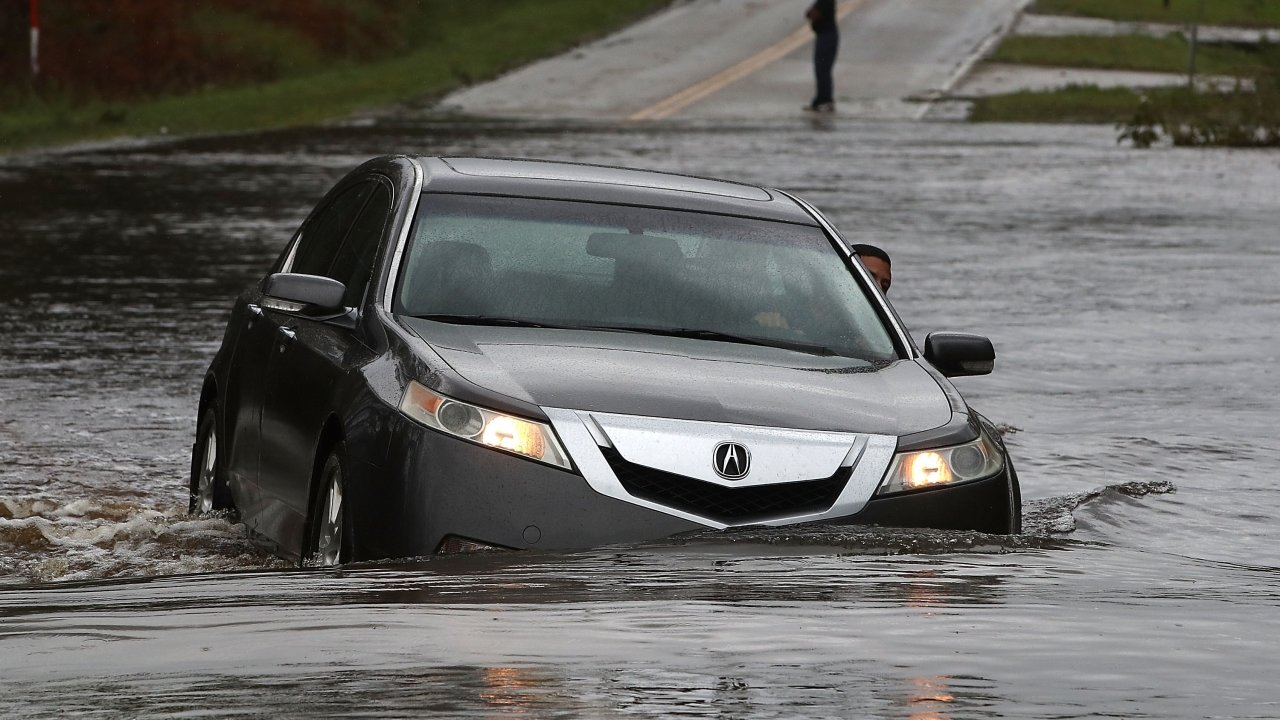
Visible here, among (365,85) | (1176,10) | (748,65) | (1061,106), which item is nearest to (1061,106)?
(1061,106)

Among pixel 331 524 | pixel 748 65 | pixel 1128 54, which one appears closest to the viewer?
pixel 331 524

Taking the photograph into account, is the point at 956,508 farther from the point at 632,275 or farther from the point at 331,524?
the point at 331,524

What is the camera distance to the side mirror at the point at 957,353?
7703mm

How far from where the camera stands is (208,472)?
877 centimetres

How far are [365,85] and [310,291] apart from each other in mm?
33116

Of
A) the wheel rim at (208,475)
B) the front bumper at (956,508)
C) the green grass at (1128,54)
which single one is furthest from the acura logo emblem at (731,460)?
the green grass at (1128,54)

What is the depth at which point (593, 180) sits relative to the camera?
8.12 m

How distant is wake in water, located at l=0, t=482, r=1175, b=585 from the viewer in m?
6.27

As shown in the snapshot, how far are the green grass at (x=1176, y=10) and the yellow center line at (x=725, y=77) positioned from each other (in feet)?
22.9

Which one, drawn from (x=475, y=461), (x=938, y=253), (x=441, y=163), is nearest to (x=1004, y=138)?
(x=938, y=253)

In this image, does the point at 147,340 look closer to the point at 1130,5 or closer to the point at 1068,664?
the point at 1068,664

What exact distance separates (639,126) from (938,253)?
1381 cm

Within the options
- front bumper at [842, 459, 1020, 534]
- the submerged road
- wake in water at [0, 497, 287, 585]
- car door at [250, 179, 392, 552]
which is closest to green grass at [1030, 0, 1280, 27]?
the submerged road

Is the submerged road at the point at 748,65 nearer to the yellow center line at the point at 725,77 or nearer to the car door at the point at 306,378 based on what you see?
the yellow center line at the point at 725,77
